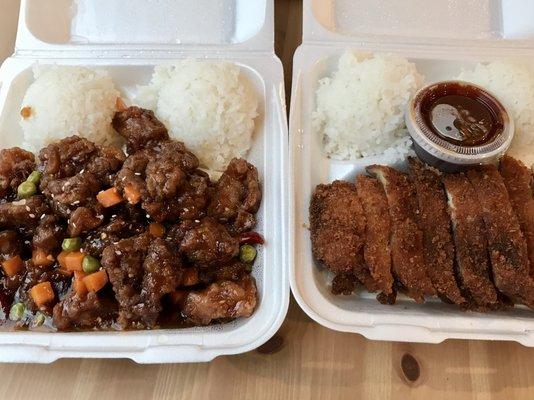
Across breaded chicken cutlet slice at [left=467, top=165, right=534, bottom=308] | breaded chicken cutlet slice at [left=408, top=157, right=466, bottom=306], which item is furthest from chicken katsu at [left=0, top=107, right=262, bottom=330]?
breaded chicken cutlet slice at [left=467, top=165, right=534, bottom=308]

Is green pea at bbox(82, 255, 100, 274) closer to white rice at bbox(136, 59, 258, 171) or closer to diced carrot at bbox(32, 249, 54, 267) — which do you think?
diced carrot at bbox(32, 249, 54, 267)

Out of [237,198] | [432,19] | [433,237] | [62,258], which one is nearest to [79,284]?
[62,258]

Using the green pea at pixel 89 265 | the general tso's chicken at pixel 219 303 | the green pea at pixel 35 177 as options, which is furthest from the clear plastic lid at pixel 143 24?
the general tso's chicken at pixel 219 303

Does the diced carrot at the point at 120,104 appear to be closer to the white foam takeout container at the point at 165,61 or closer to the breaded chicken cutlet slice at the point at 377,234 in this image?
the white foam takeout container at the point at 165,61

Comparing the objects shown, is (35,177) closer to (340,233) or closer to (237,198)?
(237,198)

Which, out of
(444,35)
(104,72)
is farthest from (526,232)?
(104,72)

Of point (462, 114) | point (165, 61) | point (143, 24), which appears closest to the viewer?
point (462, 114)

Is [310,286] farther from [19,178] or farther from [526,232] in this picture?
[19,178]
